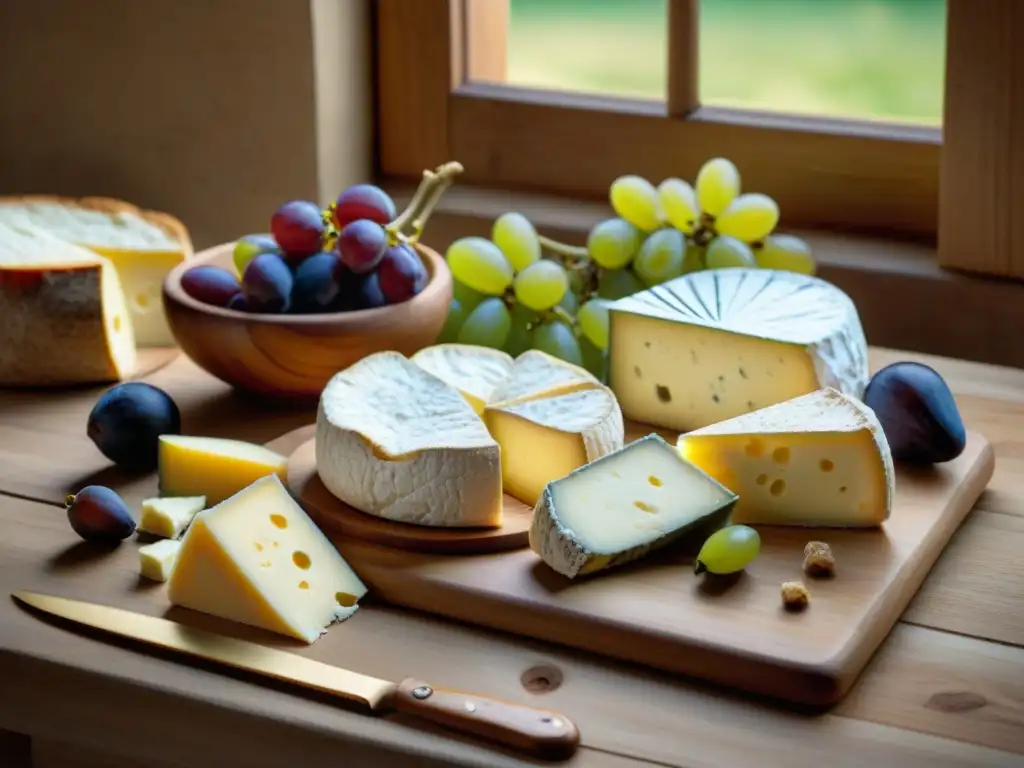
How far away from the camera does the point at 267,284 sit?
1408 mm

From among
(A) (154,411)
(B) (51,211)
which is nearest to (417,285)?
(A) (154,411)

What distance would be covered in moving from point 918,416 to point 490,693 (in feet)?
1.65

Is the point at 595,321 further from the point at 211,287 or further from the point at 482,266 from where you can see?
the point at 211,287

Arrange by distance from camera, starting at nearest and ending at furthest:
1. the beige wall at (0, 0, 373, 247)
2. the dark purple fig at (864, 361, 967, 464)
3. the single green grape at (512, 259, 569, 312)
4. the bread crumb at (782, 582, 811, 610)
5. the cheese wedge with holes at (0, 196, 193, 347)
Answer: the bread crumb at (782, 582, 811, 610), the dark purple fig at (864, 361, 967, 464), the single green grape at (512, 259, 569, 312), the cheese wedge with holes at (0, 196, 193, 347), the beige wall at (0, 0, 373, 247)

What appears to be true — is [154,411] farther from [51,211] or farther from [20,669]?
[51,211]

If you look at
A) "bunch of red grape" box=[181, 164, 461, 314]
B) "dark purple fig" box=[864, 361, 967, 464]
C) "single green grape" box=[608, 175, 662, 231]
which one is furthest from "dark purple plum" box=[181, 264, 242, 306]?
"dark purple fig" box=[864, 361, 967, 464]

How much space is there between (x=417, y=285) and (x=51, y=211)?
1.71 feet

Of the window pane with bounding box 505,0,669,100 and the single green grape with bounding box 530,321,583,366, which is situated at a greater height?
the window pane with bounding box 505,0,669,100

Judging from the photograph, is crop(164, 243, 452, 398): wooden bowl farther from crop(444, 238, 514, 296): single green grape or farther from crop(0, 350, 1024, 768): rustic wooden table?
crop(0, 350, 1024, 768): rustic wooden table

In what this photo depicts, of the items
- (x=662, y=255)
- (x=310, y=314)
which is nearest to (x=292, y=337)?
(x=310, y=314)

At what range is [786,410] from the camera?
125 cm

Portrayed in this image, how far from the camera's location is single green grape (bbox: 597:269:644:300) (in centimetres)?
158

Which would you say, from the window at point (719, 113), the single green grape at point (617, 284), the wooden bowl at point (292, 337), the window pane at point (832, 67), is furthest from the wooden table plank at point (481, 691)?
the window pane at point (832, 67)

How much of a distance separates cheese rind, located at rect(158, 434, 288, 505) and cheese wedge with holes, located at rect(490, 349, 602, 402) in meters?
0.22
